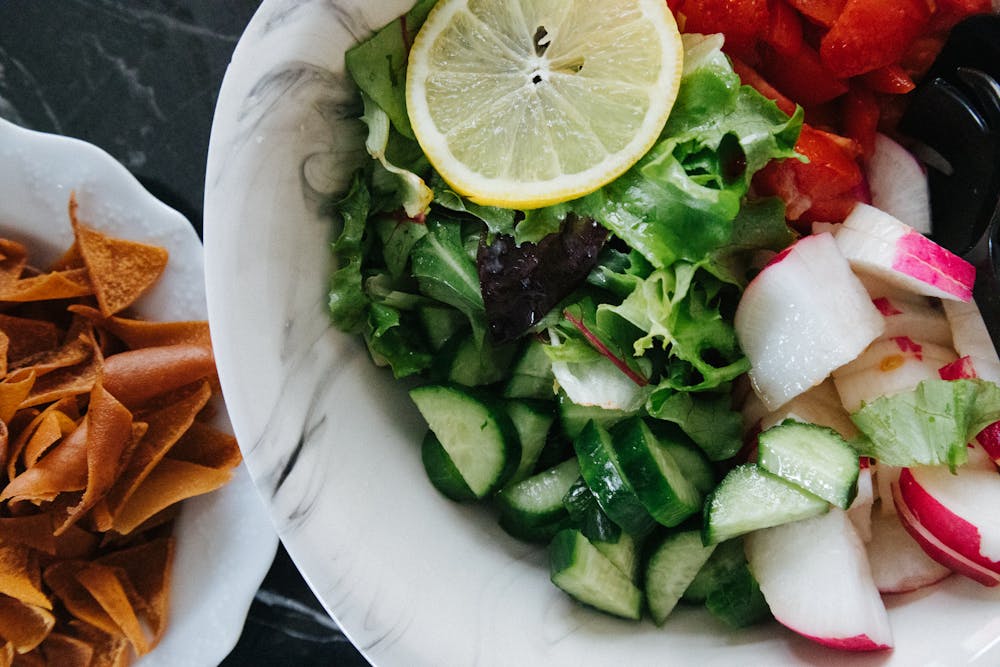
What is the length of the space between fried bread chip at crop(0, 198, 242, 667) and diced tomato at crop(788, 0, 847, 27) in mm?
1075

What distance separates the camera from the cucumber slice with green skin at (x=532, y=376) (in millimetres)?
1228

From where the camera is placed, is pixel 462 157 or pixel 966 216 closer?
pixel 462 157

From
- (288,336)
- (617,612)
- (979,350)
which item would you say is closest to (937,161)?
(979,350)

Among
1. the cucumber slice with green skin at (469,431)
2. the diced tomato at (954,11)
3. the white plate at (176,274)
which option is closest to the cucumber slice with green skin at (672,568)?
the cucumber slice with green skin at (469,431)

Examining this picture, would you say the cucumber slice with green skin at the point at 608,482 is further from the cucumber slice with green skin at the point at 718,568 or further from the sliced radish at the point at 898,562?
the sliced radish at the point at 898,562

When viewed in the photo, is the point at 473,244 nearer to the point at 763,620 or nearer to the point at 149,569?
the point at 763,620

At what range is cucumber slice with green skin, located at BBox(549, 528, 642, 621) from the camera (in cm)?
116

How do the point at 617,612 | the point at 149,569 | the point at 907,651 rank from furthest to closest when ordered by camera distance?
the point at 149,569
the point at 617,612
the point at 907,651

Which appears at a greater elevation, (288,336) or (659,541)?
(288,336)

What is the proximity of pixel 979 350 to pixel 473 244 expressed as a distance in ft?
2.34

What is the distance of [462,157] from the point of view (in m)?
1.15

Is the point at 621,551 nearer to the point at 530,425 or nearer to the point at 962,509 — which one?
the point at 530,425

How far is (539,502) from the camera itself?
125cm

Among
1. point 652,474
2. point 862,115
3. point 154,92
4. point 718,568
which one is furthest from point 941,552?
point 154,92
